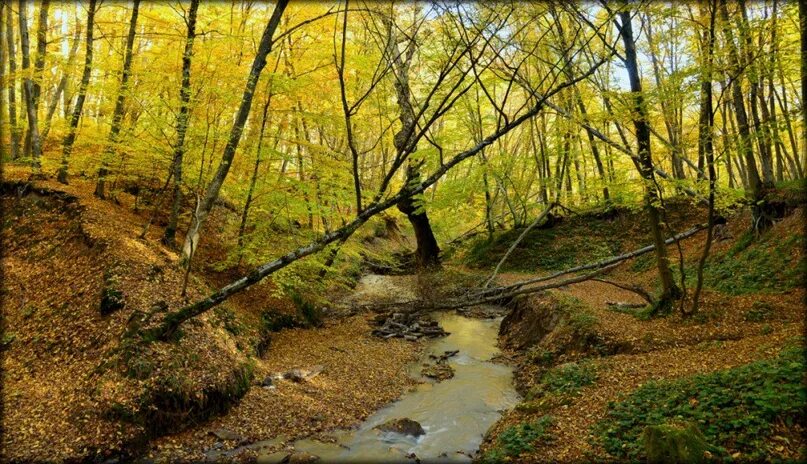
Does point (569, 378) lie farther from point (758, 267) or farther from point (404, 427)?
point (758, 267)

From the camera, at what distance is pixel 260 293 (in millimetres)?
12320

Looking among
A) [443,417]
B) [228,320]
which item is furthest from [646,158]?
[228,320]

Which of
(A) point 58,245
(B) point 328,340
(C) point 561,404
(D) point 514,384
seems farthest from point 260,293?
(C) point 561,404

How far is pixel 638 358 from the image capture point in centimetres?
753

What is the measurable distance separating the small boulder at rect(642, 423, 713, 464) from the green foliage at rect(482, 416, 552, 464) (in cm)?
138

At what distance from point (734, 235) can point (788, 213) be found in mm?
2179

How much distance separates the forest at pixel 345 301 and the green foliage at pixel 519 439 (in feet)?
0.11

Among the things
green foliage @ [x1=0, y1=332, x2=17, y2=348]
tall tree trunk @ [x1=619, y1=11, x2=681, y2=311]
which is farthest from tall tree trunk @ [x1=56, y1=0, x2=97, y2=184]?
tall tree trunk @ [x1=619, y1=11, x2=681, y2=311]

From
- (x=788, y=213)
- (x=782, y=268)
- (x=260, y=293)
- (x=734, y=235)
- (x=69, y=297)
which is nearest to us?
(x=69, y=297)

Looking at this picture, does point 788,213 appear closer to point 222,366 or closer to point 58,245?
point 222,366

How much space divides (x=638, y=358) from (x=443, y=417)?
11.8 ft

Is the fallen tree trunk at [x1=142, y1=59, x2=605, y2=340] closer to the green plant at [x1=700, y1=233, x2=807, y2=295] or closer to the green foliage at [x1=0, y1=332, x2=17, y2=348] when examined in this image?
the green foliage at [x1=0, y1=332, x2=17, y2=348]

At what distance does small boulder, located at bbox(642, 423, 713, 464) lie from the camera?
405 cm

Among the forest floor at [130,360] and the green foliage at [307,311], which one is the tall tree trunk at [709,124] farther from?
the green foliage at [307,311]
